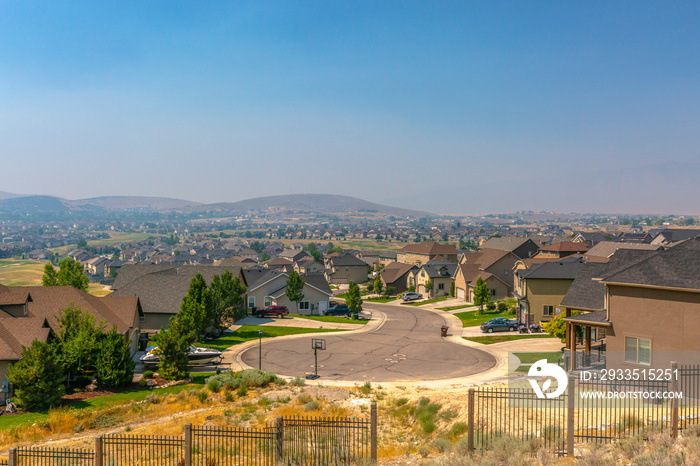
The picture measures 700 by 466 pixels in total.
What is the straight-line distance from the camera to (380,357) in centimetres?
4200

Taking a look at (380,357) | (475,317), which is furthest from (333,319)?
(380,357)

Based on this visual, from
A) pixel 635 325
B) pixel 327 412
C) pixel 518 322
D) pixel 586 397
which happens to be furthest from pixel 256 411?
pixel 518 322

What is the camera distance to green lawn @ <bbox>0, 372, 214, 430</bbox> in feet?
81.3

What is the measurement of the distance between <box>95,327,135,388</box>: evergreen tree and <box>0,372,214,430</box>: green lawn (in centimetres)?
135

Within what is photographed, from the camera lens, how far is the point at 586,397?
64.7 feet

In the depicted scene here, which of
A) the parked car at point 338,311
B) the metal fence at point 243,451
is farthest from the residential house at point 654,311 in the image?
the parked car at point 338,311

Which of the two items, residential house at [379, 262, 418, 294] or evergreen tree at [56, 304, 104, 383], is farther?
residential house at [379, 262, 418, 294]

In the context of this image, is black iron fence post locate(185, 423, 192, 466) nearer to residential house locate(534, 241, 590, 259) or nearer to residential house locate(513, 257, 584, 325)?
residential house locate(513, 257, 584, 325)

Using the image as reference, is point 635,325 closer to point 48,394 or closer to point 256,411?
point 256,411

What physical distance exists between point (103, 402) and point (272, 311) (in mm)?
36459

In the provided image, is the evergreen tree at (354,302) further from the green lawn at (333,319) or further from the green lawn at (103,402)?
the green lawn at (103,402)

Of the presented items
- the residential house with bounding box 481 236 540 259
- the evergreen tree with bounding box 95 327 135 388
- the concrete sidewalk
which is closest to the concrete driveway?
the concrete sidewalk

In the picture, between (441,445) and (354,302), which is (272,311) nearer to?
(354,302)

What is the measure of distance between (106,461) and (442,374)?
23.8m
